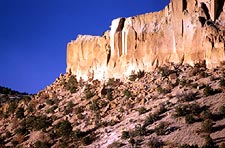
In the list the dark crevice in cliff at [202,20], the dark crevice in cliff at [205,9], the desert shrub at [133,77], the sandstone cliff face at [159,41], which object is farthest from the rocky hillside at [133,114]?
the dark crevice in cliff at [205,9]

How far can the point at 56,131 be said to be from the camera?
40.0 metres

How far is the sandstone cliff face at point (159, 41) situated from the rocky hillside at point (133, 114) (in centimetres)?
94

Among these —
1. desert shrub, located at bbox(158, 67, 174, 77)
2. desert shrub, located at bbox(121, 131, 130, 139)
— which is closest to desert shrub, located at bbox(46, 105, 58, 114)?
desert shrub, located at bbox(158, 67, 174, 77)

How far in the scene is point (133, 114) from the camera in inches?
1471

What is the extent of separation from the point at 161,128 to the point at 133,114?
4.21 metres

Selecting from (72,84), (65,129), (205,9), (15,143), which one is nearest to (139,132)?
(65,129)

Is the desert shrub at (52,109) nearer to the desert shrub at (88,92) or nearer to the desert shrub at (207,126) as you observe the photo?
the desert shrub at (88,92)

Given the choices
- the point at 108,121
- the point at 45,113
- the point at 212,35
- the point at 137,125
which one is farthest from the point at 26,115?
the point at 212,35

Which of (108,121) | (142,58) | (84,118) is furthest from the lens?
(142,58)

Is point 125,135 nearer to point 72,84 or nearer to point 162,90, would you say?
point 162,90

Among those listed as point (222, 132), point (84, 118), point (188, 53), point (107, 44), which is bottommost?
point (222, 132)

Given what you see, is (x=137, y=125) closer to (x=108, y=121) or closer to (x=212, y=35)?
(x=108, y=121)

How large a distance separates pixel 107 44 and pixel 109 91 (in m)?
6.06

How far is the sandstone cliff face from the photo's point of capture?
39.4 metres
